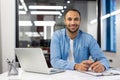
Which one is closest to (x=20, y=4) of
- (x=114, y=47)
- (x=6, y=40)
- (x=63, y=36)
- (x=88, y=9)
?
(x=6, y=40)

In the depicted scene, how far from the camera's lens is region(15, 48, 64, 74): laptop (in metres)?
1.57

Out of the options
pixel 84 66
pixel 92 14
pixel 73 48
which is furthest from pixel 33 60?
pixel 92 14

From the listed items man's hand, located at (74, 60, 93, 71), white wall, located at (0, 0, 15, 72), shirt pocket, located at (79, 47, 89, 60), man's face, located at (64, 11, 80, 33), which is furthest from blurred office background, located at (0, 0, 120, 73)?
man's hand, located at (74, 60, 93, 71)

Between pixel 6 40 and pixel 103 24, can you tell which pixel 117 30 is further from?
pixel 6 40

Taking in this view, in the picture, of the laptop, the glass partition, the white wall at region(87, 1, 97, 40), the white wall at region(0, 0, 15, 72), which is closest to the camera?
the laptop

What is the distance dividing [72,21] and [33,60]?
3.18 ft

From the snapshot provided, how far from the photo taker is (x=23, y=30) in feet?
11.7

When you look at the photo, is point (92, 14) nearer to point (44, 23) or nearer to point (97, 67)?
point (44, 23)

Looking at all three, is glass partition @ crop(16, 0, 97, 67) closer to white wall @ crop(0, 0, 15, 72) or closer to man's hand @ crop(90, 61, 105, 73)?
white wall @ crop(0, 0, 15, 72)

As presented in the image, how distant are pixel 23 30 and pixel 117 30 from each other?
162cm

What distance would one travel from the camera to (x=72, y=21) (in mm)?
2461

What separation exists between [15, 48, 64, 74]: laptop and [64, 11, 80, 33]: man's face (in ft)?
2.66

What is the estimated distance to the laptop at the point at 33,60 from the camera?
157 centimetres

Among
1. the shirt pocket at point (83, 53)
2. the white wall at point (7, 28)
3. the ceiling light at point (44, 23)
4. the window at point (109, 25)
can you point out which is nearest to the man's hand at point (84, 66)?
the shirt pocket at point (83, 53)
